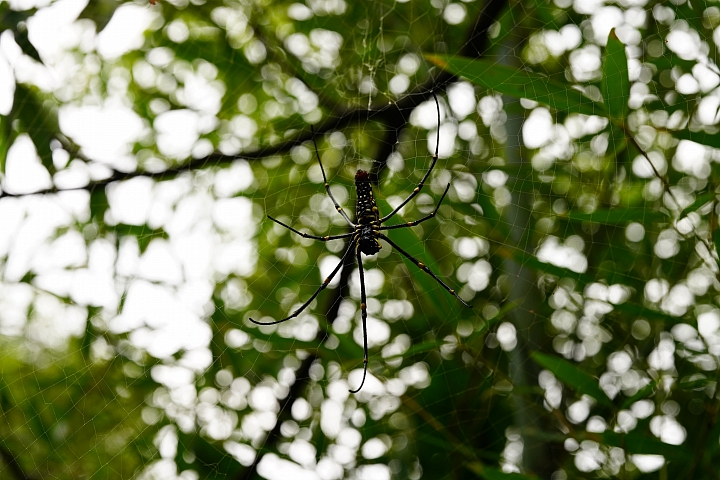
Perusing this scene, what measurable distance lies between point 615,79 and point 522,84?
24cm

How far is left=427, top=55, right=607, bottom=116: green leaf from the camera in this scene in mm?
1614

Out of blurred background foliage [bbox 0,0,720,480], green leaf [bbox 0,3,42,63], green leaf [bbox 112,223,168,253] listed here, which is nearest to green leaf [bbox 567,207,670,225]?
blurred background foliage [bbox 0,0,720,480]

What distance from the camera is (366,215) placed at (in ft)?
6.55

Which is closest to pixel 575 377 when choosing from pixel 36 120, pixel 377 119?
pixel 377 119

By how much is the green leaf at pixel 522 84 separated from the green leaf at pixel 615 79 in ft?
0.16

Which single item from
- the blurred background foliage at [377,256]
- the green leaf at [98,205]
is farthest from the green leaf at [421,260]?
the green leaf at [98,205]

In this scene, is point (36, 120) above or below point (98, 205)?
above

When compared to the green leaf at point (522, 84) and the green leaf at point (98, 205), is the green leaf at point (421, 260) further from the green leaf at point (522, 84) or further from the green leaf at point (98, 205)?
the green leaf at point (98, 205)

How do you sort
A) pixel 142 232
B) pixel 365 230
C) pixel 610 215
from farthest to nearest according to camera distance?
pixel 142 232
pixel 365 230
pixel 610 215

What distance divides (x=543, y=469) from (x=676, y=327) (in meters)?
0.81

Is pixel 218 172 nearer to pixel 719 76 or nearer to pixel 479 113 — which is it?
pixel 479 113

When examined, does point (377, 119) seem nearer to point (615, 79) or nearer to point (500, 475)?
point (615, 79)

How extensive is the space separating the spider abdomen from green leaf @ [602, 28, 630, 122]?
705 millimetres

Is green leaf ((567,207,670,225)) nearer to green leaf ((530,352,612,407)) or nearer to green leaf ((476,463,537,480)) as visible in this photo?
green leaf ((530,352,612,407))
